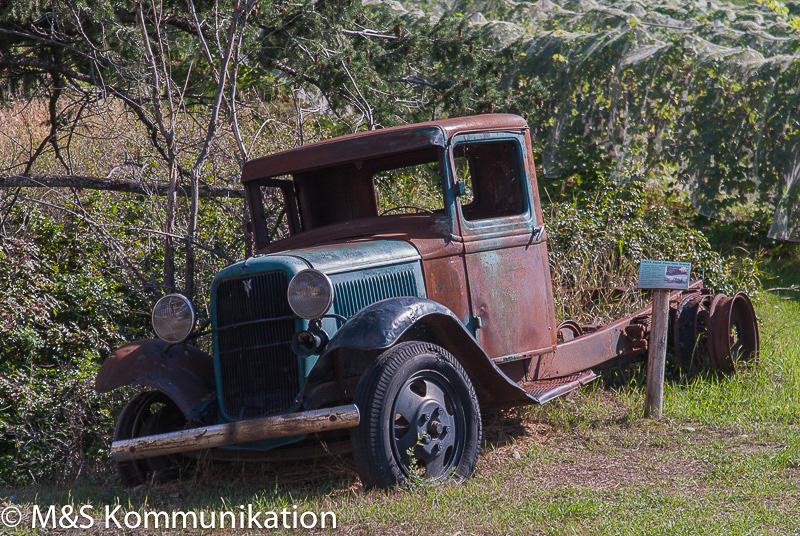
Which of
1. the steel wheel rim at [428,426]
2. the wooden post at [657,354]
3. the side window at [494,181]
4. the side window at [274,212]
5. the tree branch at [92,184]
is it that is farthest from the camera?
the tree branch at [92,184]

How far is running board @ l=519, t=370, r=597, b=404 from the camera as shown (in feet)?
16.7

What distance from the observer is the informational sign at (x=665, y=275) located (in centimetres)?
574

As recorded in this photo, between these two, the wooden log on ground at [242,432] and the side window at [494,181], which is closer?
the wooden log on ground at [242,432]

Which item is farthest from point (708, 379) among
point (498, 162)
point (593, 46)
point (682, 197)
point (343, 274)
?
point (593, 46)

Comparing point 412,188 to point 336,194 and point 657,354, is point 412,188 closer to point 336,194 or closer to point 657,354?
point 336,194

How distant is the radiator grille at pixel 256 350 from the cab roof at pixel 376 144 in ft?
3.29

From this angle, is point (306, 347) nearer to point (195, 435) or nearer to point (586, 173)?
point (195, 435)

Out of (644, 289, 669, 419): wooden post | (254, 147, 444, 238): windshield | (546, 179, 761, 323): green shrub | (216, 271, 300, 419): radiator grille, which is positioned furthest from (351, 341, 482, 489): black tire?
(546, 179, 761, 323): green shrub

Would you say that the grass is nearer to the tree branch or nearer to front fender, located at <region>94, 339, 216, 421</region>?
front fender, located at <region>94, 339, 216, 421</region>

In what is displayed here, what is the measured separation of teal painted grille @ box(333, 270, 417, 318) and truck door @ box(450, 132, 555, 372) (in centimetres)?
46

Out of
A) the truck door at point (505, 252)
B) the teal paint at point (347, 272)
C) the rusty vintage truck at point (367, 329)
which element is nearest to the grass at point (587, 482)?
the rusty vintage truck at point (367, 329)

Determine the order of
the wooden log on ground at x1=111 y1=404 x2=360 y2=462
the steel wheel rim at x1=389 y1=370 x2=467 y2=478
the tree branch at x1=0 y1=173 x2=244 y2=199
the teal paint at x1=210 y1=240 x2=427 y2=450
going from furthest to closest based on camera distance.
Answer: the tree branch at x1=0 y1=173 x2=244 y2=199 → the teal paint at x1=210 y1=240 x2=427 y2=450 → the steel wheel rim at x1=389 y1=370 x2=467 y2=478 → the wooden log on ground at x1=111 y1=404 x2=360 y2=462

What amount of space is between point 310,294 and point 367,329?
1.19 feet

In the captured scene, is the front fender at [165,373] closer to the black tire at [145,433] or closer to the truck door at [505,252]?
the black tire at [145,433]
